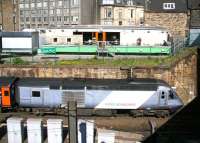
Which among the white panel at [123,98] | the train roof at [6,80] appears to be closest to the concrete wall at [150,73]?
the train roof at [6,80]

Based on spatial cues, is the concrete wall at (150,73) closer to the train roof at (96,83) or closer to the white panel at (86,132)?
the train roof at (96,83)

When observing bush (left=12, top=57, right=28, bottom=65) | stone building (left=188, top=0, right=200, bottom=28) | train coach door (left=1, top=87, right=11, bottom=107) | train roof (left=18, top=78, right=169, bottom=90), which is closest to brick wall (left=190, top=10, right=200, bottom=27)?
stone building (left=188, top=0, right=200, bottom=28)

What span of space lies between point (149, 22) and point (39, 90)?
24997 mm

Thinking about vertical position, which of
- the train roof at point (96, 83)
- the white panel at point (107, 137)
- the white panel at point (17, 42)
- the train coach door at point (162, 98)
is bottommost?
the white panel at point (107, 137)

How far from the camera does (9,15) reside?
7088 centimetres

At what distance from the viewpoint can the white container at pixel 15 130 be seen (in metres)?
26.5

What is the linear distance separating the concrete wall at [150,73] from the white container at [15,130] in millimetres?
10943

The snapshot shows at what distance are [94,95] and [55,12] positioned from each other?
37791 millimetres

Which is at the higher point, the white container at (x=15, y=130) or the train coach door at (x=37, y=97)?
the train coach door at (x=37, y=97)

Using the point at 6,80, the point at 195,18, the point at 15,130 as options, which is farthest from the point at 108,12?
the point at 15,130

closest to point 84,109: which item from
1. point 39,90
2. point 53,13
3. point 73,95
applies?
point 73,95

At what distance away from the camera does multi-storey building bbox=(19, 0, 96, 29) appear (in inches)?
2618

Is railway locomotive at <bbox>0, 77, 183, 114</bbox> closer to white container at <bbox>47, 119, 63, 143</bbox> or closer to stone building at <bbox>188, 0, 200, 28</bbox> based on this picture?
white container at <bbox>47, 119, 63, 143</bbox>

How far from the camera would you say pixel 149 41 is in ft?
151
